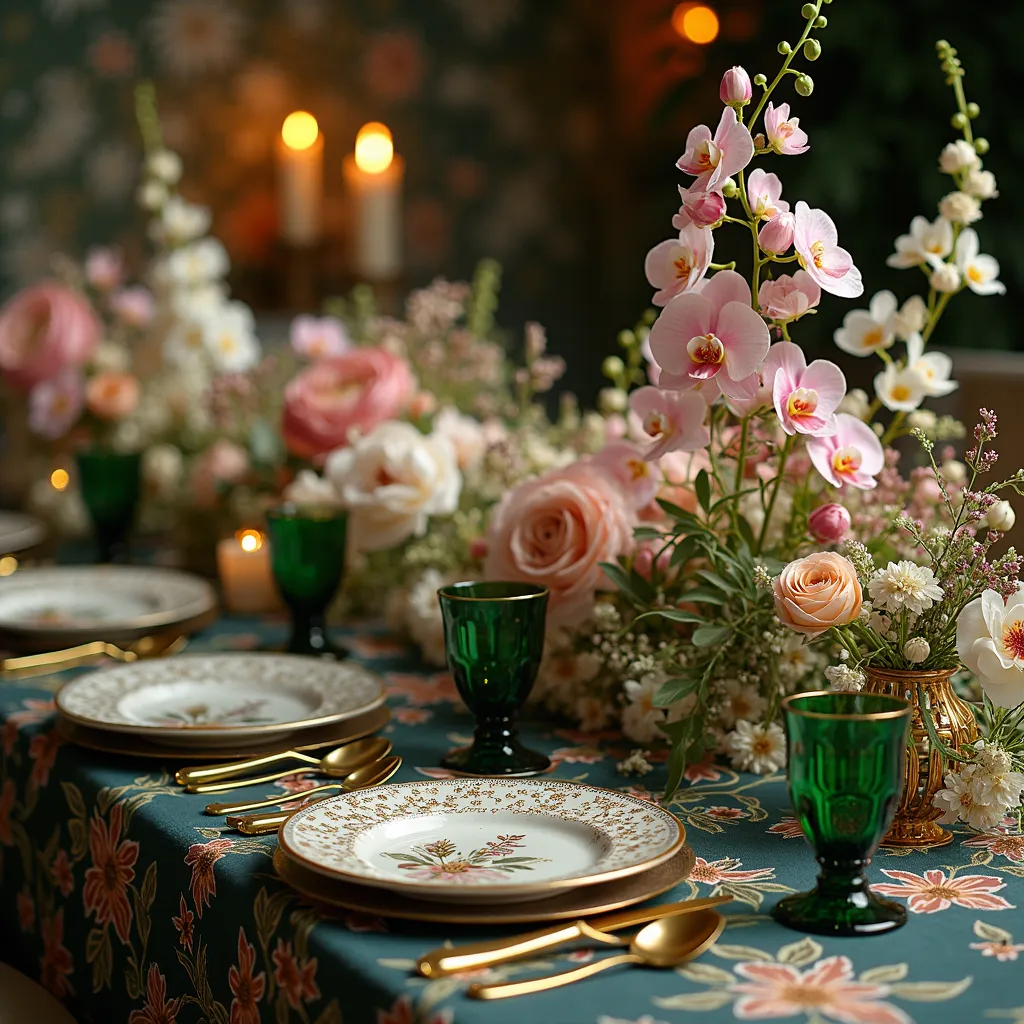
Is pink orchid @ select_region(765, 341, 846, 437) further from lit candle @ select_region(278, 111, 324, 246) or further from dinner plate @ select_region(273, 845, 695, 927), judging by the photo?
lit candle @ select_region(278, 111, 324, 246)

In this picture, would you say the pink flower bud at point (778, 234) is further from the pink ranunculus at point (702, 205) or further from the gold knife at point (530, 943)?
the gold knife at point (530, 943)

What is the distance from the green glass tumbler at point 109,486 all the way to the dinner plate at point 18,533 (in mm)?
155

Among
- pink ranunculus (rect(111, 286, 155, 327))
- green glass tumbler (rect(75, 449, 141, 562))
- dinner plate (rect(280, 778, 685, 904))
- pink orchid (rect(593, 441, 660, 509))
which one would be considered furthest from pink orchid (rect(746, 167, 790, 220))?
pink ranunculus (rect(111, 286, 155, 327))

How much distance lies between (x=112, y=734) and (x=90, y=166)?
9.91 ft

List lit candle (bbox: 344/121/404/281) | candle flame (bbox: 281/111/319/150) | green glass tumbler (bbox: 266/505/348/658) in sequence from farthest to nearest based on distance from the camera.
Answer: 1. candle flame (bbox: 281/111/319/150)
2. lit candle (bbox: 344/121/404/281)
3. green glass tumbler (bbox: 266/505/348/658)

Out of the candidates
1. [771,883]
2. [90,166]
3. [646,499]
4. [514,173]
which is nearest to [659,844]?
[771,883]

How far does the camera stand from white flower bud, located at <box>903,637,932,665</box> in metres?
0.88

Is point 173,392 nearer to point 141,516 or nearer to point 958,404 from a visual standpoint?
point 141,516

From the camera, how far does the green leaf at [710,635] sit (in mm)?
973

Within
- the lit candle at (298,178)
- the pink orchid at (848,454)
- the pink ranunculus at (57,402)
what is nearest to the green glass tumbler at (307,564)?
the pink orchid at (848,454)

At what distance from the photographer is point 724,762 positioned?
3.52 feet

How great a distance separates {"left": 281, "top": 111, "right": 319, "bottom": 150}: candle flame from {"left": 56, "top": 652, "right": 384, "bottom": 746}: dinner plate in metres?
2.64

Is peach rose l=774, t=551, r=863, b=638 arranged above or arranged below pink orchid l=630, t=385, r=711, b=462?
below

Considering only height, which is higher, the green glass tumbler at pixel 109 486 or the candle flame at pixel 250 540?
the green glass tumbler at pixel 109 486
